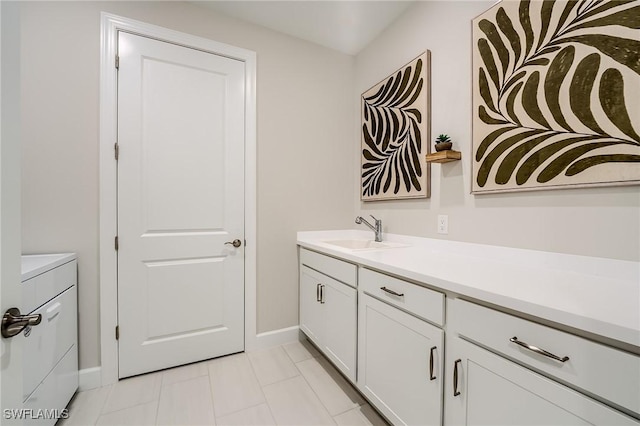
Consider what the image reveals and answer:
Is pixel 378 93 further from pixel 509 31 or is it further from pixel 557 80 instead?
pixel 557 80

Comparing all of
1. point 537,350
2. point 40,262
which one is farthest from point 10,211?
point 537,350

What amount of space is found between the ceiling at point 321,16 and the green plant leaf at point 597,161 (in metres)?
1.56

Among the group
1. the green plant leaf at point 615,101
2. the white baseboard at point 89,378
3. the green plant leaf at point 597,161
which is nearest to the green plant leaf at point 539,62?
the green plant leaf at point 615,101

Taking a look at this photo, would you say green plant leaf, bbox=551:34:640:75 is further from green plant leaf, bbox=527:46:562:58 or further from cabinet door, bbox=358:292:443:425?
cabinet door, bbox=358:292:443:425

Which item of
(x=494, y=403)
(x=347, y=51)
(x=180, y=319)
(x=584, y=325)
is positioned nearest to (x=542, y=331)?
(x=584, y=325)

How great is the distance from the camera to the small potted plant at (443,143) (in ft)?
5.14

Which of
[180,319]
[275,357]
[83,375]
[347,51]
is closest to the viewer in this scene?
[83,375]

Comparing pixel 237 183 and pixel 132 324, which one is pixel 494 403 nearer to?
pixel 237 183

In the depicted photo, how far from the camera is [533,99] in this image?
4.07 feet

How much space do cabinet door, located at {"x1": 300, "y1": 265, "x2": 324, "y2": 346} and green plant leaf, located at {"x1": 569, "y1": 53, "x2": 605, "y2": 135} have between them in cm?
Answer: 157

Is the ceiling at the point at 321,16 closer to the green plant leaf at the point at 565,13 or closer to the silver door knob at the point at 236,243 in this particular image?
the green plant leaf at the point at 565,13

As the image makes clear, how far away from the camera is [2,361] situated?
52 cm

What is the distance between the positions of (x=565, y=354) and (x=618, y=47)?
1.13 meters

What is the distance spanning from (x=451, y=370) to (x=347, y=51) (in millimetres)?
2577
